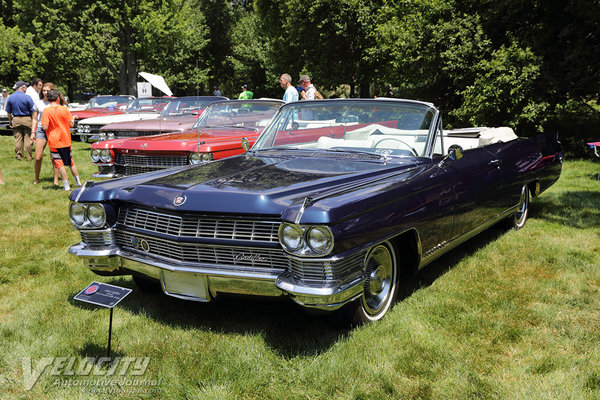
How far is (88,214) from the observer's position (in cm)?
362

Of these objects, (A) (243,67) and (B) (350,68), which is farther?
(A) (243,67)

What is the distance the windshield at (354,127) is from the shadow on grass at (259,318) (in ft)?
3.92

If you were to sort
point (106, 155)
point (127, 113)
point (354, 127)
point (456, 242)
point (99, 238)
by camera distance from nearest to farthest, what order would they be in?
point (99, 238) → point (456, 242) → point (354, 127) → point (106, 155) → point (127, 113)

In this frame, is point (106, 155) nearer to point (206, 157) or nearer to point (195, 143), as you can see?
point (195, 143)

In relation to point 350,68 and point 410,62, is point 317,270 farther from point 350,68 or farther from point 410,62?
point 350,68

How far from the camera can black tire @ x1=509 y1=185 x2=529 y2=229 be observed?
232 inches

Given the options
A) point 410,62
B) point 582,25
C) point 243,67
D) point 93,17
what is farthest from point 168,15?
point 582,25

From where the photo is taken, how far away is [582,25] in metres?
11.6

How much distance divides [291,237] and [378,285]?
956 mm

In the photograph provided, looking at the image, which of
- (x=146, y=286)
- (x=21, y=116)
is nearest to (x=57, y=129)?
(x=21, y=116)

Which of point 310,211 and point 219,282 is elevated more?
point 310,211

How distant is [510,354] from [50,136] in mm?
7478

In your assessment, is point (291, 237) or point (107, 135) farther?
point (107, 135)

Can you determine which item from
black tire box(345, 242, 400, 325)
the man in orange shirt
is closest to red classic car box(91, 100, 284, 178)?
the man in orange shirt
